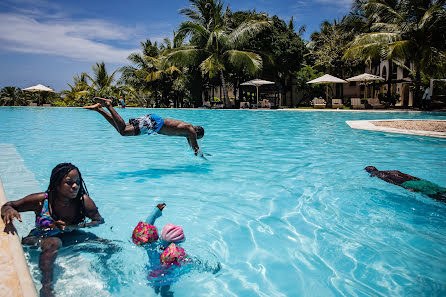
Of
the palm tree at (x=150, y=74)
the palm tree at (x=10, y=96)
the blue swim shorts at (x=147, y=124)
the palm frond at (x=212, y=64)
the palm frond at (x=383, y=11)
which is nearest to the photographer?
the blue swim shorts at (x=147, y=124)

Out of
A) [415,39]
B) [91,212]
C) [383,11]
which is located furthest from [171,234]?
[383,11]

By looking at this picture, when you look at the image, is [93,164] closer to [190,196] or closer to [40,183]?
[40,183]

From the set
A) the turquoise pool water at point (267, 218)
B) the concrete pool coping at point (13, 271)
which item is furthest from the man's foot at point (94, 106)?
the concrete pool coping at point (13, 271)

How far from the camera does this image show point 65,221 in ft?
9.12

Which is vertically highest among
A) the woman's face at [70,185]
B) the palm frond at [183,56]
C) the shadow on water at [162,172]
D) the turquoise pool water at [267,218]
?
the palm frond at [183,56]

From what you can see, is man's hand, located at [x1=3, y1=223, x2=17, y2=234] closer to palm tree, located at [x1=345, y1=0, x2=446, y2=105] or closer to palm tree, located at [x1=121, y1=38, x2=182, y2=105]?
palm tree, located at [x1=345, y1=0, x2=446, y2=105]

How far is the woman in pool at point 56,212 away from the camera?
2502 millimetres

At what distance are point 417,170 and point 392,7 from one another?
24.3 meters

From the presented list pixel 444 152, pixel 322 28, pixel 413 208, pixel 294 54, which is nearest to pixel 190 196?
pixel 413 208

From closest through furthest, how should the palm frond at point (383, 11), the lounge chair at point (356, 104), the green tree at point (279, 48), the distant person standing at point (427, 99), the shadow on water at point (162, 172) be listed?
the shadow on water at point (162, 172) < the distant person standing at point (427, 99) < the palm frond at point (383, 11) < the lounge chair at point (356, 104) < the green tree at point (279, 48)

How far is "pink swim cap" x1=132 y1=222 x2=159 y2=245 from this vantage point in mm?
2996

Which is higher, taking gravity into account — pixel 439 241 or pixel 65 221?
pixel 65 221

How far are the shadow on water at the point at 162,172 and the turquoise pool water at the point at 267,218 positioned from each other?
19mm

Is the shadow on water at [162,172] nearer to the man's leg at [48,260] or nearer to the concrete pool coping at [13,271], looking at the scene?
the man's leg at [48,260]
